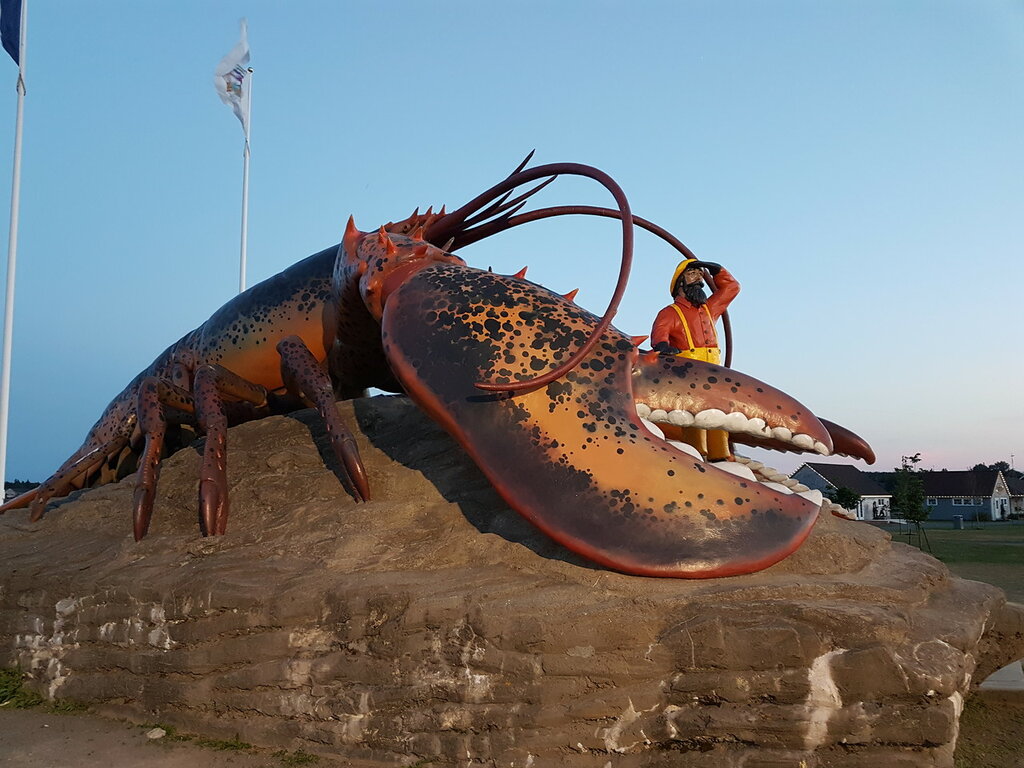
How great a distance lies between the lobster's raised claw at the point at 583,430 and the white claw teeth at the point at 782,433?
2cm

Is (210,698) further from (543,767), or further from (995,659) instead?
(995,659)

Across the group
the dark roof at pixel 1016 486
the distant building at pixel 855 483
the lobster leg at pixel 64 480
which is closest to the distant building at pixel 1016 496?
the dark roof at pixel 1016 486

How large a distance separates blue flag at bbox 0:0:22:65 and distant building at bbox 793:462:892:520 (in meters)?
28.6

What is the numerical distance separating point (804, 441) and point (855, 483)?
116 feet

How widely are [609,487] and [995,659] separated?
2.22 m

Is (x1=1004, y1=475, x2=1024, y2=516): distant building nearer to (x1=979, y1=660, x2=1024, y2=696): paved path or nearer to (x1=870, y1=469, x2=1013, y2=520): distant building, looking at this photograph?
(x1=870, y1=469, x2=1013, y2=520): distant building

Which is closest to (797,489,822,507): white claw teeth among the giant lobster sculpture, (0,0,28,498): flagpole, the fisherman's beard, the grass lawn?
the giant lobster sculpture

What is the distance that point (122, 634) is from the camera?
11.6 feet

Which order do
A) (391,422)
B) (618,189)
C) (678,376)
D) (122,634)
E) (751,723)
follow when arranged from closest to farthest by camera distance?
(751,723)
(618,189)
(678,376)
(122,634)
(391,422)

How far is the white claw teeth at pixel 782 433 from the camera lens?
3121mm

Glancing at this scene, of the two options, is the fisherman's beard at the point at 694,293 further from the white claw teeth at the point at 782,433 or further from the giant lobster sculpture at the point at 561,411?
the white claw teeth at the point at 782,433

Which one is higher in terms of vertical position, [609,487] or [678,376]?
[678,376]

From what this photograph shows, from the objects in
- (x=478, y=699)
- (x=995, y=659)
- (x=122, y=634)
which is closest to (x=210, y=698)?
(x=122, y=634)

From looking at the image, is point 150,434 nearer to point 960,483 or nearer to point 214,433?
point 214,433
